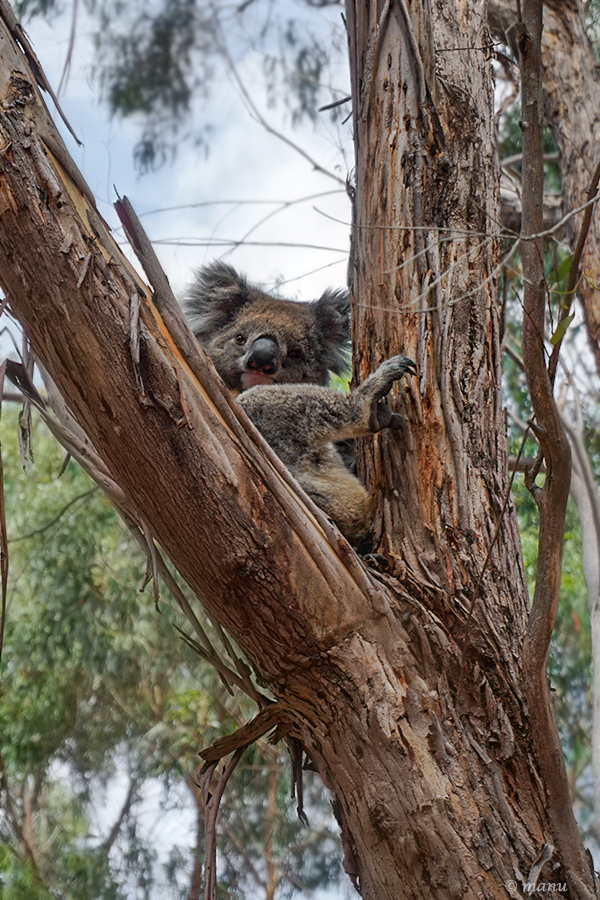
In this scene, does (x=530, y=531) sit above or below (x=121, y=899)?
above

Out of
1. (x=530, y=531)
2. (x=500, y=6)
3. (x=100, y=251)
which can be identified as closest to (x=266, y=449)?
(x=100, y=251)

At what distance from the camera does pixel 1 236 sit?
4.34ft

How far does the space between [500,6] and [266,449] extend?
16.1ft

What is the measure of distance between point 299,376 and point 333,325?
0.28m

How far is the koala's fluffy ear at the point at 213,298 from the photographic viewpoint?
9.85 ft

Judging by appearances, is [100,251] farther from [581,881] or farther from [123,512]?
[581,881]

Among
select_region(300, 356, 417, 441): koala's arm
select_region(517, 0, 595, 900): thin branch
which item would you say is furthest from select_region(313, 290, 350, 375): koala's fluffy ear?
select_region(517, 0, 595, 900): thin branch

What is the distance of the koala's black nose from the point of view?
271 centimetres

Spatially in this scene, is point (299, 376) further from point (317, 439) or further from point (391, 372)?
point (391, 372)

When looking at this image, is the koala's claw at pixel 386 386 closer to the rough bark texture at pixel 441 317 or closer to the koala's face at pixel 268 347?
the rough bark texture at pixel 441 317

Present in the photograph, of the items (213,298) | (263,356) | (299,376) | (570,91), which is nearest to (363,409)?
(263,356)

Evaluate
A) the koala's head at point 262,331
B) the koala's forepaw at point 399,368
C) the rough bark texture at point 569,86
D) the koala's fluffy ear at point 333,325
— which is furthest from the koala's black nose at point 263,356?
the rough bark texture at point 569,86

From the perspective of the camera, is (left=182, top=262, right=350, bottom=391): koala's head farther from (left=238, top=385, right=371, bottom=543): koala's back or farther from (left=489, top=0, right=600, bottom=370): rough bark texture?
(left=489, top=0, right=600, bottom=370): rough bark texture

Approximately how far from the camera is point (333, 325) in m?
3.01
